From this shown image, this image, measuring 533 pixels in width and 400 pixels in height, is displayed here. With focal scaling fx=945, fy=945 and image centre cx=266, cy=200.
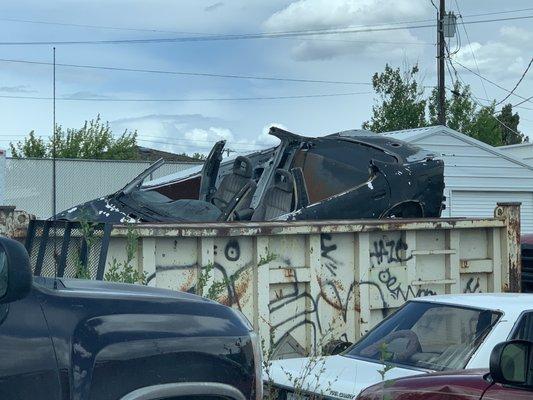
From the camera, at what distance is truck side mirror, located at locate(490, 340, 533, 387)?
3.58 metres

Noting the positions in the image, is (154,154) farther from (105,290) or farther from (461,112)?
(105,290)

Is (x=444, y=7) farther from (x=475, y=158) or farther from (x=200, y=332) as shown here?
(x=200, y=332)

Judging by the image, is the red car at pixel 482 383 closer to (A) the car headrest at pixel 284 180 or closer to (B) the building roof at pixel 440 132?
(A) the car headrest at pixel 284 180

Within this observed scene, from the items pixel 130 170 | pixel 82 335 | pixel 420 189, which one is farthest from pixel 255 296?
pixel 130 170

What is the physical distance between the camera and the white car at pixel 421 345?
579 centimetres

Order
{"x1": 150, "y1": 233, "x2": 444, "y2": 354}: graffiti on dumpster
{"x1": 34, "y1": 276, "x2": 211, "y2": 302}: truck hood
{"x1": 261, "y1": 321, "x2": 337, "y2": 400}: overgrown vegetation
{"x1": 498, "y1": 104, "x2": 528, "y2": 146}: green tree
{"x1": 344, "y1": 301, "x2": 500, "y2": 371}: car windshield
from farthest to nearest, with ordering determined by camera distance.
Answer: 1. {"x1": 498, "y1": 104, "x2": 528, "y2": 146}: green tree
2. {"x1": 150, "y1": 233, "x2": 444, "y2": 354}: graffiti on dumpster
3. {"x1": 344, "y1": 301, "x2": 500, "y2": 371}: car windshield
4. {"x1": 261, "y1": 321, "x2": 337, "y2": 400}: overgrown vegetation
5. {"x1": 34, "y1": 276, "x2": 211, "y2": 302}: truck hood

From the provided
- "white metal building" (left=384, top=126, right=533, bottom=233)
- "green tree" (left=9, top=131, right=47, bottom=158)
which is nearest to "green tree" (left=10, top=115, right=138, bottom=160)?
"green tree" (left=9, top=131, right=47, bottom=158)

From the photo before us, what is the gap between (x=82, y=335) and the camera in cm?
338

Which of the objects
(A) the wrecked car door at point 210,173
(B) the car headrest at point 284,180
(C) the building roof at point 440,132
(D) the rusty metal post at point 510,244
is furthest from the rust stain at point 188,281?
(C) the building roof at point 440,132

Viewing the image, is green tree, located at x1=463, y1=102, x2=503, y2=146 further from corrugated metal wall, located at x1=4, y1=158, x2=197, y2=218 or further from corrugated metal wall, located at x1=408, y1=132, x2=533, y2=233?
corrugated metal wall, located at x1=408, y1=132, x2=533, y2=233

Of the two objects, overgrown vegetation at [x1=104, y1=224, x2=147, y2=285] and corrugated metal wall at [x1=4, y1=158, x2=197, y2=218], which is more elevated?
corrugated metal wall at [x1=4, y1=158, x2=197, y2=218]

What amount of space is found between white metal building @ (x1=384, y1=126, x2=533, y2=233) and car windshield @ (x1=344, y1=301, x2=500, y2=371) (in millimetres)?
15434

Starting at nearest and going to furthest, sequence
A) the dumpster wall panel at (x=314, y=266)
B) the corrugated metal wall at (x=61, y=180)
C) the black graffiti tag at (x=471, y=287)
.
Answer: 1. the dumpster wall panel at (x=314, y=266)
2. the black graffiti tag at (x=471, y=287)
3. the corrugated metal wall at (x=61, y=180)

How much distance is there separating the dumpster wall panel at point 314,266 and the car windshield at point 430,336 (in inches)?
33.4
